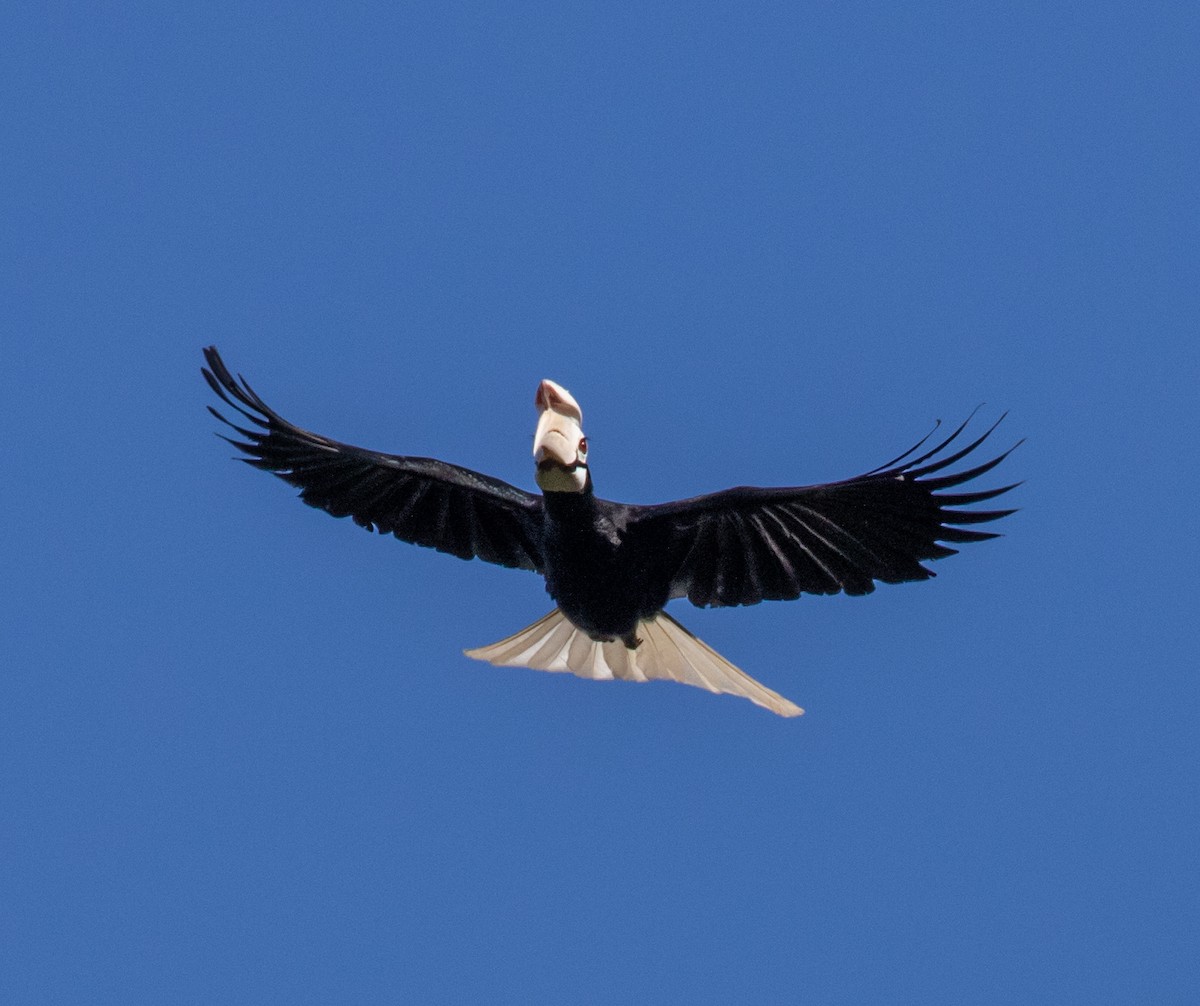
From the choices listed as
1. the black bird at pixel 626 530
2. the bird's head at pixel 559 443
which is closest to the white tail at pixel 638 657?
the black bird at pixel 626 530

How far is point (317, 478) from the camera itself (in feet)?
34.7

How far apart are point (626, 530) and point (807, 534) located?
980mm

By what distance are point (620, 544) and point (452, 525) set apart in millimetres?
1354

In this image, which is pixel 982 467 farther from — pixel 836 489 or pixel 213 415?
pixel 213 415

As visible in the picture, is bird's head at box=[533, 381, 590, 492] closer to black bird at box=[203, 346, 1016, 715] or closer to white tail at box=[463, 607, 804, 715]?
black bird at box=[203, 346, 1016, 715]

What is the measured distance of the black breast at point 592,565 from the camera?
955 centimetres

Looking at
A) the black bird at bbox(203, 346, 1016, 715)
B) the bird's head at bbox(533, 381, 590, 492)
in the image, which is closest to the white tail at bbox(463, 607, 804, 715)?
the black bird at bbox(203, 346, 1016, 715)

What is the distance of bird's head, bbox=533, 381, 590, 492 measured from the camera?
9.19m

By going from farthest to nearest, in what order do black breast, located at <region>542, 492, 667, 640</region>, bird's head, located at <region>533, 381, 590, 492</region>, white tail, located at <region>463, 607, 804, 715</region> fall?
white tail, located at <region>463, 607, 804, 715</region>
black breast, located at <region>542, 492, 667, 640</region>
bird's head, located at <region>533, 381, 590, 492</region>

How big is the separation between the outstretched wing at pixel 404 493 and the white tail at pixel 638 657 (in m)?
0.60

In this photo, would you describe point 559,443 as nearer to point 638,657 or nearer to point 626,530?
point 626,530

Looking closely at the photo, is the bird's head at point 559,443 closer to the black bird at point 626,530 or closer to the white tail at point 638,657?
the black bird at point 626,530

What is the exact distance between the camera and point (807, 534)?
32.0 feet

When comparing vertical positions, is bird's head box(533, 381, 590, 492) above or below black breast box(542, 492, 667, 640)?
above
